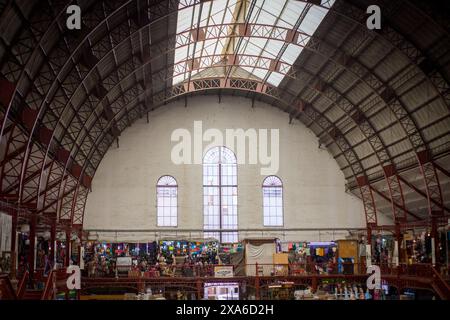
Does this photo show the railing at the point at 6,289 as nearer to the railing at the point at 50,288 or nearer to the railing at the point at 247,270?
the railing at the point at 50,288

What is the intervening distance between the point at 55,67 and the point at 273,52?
1945 cm

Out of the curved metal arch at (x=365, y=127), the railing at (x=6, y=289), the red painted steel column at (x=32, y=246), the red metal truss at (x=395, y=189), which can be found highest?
the curved metal arch at (x=365, y=127)

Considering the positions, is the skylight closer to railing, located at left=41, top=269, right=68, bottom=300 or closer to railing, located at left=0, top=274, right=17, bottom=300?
railing, located at left=41, top=269, right=68, bottom=300

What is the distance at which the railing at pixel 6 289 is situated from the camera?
1941 centimetres

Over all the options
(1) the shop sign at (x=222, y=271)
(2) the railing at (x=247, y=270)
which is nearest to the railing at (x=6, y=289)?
(2) the railing at (x=247, y=270)

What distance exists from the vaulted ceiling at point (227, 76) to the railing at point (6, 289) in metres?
4.67

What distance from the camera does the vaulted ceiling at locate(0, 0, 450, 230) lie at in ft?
88.8

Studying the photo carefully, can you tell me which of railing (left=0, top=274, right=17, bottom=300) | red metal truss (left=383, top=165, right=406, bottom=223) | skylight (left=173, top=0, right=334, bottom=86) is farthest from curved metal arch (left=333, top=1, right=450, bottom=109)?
railing (left=0, top=274, right=17, bottom=300)

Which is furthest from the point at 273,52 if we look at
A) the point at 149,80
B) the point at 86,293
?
the point at 86,293

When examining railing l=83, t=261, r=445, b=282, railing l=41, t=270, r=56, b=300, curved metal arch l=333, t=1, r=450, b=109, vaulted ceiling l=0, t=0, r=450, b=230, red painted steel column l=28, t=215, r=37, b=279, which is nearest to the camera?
railing l=41, t=270, r=56, b=300

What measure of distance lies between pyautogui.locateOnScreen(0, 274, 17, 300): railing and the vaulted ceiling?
184 inches

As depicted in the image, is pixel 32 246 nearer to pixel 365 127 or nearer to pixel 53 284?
pixel 53 284

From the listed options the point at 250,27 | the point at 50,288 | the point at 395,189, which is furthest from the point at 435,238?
the point at 50,288
